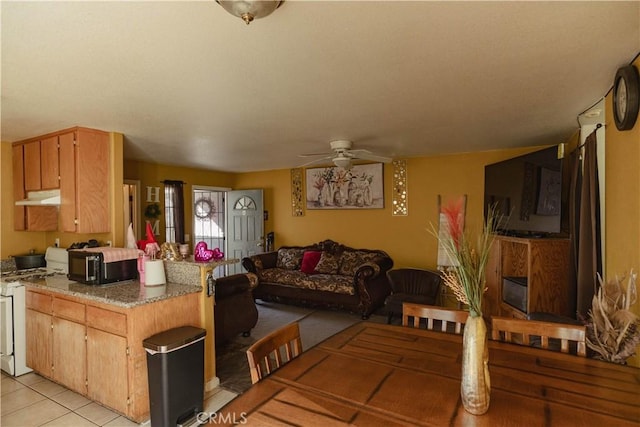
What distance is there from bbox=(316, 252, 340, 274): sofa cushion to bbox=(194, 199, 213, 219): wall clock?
3444mm

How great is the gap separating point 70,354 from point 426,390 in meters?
2.90

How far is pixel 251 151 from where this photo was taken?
4688 mm

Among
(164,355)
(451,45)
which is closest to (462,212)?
(451,45)

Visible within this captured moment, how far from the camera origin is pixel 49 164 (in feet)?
11.4

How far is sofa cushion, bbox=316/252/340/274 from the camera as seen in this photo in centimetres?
554

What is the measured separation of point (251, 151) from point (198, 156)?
0.93 metres

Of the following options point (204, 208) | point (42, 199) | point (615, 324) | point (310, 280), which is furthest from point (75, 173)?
point (204, 208)

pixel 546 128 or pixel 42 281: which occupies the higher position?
pixel 546 128

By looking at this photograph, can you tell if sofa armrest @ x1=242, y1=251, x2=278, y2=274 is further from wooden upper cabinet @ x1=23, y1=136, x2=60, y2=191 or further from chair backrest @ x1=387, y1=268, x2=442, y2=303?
wooden upper cabinet @ x1=23, y1=136, x2=60, y2=191

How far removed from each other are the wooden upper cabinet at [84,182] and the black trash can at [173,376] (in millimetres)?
1657

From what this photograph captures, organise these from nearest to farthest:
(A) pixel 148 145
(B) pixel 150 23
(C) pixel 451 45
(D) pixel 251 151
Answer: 1. (B) pixel 150 23
2. (C) pixel 451 45
3. (A) pixel 148 145
4. (D) pixel 251 151

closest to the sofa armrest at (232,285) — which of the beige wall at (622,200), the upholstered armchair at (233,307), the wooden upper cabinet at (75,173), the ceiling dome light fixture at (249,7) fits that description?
the upholstered armchair at (233,307)

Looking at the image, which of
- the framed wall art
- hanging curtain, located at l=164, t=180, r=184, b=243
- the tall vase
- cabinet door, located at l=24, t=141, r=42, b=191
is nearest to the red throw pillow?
the framed wall art

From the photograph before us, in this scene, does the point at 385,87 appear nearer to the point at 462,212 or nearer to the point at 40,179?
the point at 462,212
